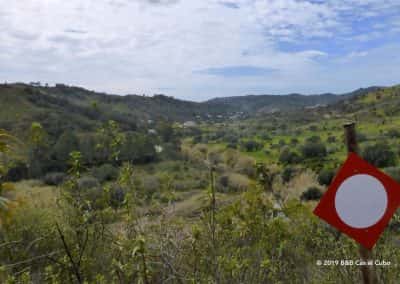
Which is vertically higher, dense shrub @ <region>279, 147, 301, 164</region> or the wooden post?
the wooden post

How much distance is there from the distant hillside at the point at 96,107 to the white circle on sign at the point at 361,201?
8.66ft

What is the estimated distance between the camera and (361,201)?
2.20 meters

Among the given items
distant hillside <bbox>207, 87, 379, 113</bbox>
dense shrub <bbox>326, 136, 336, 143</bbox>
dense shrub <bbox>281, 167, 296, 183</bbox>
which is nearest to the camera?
dense shrub <bbox>281, 167, 296, 183</bbox>

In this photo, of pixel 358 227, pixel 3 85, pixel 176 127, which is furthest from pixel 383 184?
pixel 3 85

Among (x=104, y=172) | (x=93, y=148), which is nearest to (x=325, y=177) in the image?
(x=104, y=172)

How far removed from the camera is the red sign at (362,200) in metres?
2.17

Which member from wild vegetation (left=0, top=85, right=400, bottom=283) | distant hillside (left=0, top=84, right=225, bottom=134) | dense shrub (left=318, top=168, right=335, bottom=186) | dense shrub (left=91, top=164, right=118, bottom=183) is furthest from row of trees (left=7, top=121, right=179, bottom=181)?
dense shrub (left=318, top=168, right=335, bottom=186)

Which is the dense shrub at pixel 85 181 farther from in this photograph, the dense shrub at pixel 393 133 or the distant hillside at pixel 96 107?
the dense shrub at pixel 393 133

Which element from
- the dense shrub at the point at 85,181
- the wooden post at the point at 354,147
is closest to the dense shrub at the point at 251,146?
the dense shrub at the point at 85,181

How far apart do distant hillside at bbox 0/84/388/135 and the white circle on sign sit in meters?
2.64

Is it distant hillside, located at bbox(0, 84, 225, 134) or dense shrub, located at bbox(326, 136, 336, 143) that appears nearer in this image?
distant hillside, located at bbox(0, 84, 225, 134)

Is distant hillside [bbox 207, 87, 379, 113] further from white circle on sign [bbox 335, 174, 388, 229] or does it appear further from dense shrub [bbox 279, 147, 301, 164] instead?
white circle on sign [bbox 335, 174, 388, 229]

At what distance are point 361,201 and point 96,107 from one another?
9.42 feet

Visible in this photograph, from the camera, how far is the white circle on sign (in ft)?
7.14
